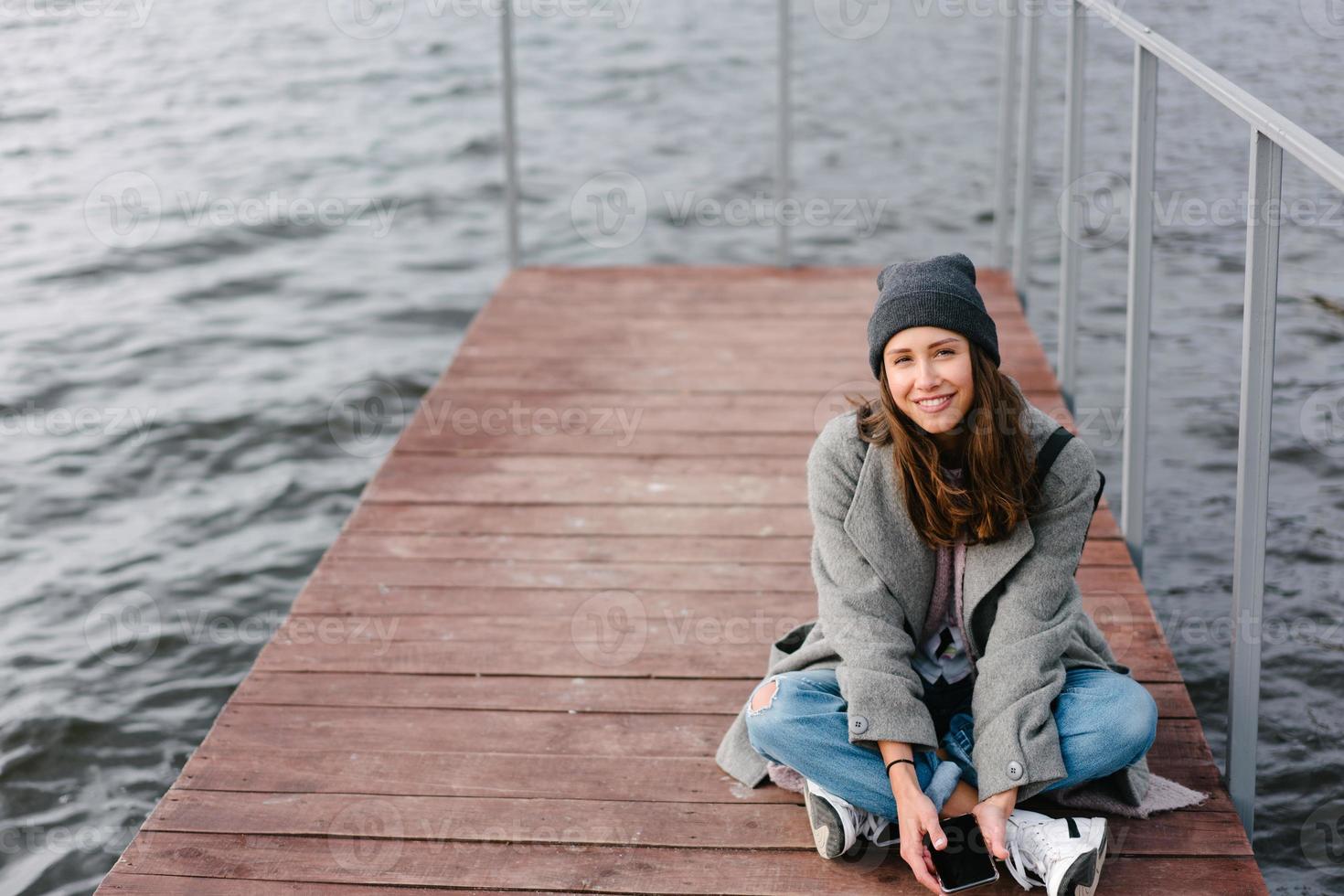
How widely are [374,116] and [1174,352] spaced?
527 cm

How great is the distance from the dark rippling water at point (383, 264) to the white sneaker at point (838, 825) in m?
0.83

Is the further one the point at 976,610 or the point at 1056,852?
the point at 976,610

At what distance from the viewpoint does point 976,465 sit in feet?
6.27

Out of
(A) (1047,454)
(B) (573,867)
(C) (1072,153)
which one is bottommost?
(B) (573,867)

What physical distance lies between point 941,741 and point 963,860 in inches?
7.5

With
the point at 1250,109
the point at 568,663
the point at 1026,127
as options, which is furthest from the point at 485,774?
the point at 1026,127

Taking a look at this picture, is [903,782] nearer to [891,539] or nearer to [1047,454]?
[891,539]

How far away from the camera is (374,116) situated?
8.40 metres

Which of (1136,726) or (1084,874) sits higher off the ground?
(1136,726)

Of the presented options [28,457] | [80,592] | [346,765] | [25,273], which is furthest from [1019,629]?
[25,273]

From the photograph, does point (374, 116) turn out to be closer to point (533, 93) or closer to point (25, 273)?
point (533, 93)

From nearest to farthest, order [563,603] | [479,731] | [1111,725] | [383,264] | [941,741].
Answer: [1111,725], [941,741], [479,731], [563,603], [383,264]

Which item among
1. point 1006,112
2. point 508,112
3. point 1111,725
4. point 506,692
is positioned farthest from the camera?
point 508,112

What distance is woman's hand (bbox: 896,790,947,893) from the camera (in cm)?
182
